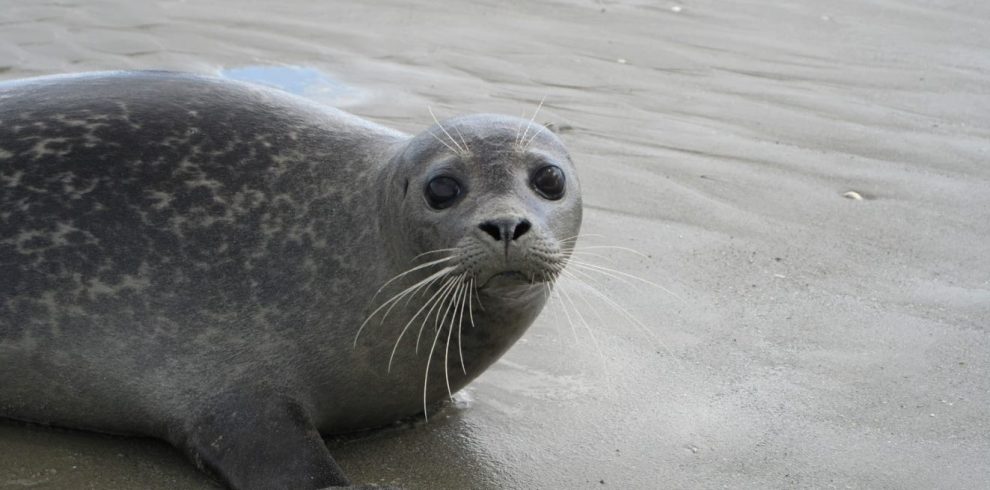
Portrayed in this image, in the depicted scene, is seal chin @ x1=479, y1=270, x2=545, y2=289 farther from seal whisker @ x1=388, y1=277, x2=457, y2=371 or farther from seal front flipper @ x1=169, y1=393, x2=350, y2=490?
seal front flipper @ x1=169, y1=393, x2=350, y2=490

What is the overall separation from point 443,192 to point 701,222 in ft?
7.56

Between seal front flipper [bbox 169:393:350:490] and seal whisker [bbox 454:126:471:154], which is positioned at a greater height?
seal whisker [bbox 454:126:471:154]

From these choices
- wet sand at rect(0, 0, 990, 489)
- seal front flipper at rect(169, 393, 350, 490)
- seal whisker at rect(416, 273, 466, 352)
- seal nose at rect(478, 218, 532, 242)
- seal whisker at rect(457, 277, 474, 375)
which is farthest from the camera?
wet sand at rect(0, 0, 990, 489)

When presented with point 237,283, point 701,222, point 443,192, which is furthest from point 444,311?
point 701,222

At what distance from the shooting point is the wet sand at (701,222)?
3934mm

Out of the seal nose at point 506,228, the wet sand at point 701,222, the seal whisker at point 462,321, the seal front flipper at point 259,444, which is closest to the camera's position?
the seal nose at point 506,228

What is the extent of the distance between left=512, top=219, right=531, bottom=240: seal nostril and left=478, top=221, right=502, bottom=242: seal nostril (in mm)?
42

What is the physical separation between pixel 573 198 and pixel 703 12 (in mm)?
6027

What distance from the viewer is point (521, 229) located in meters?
3.49

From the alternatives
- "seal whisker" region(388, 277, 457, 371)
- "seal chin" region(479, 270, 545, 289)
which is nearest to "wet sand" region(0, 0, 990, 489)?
"seal whisker" region(388, 277, 457, 371)

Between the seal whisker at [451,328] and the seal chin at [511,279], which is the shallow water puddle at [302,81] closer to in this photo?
the seal whisker at [451,328]

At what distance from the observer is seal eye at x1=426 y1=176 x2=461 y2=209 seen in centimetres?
376

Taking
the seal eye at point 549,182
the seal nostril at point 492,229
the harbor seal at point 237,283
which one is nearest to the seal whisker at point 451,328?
the harbor seal at point 237,283

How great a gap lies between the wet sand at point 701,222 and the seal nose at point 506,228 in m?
0.81
